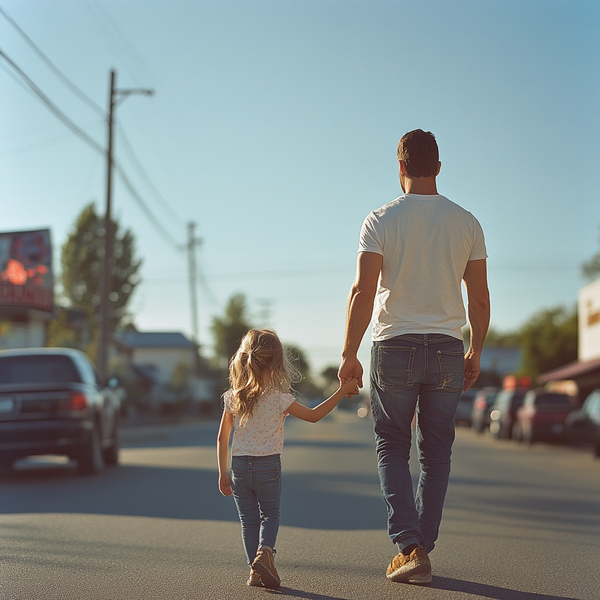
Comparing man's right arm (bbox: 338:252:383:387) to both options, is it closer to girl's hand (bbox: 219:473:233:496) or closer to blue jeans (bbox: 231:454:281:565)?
blue jeans (bbox: 231:454:281:565)

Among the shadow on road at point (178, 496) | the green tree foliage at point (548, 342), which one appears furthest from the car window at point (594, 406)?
the green tree foliage at point (548, 342)

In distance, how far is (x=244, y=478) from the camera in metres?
4.89

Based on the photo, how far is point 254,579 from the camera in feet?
16.0

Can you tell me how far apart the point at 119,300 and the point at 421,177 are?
2335 inches

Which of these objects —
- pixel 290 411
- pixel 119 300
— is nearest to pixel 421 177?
pixel 290 411

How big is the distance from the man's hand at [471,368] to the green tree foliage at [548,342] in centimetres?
5196

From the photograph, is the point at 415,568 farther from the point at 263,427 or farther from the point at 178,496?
the point at 178,496

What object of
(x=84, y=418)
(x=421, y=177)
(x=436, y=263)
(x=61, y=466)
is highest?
(x=421, y=177)

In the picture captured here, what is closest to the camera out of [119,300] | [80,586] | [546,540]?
[80,586]

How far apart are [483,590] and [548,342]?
176ft

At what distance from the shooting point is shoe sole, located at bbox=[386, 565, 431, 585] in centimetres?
478

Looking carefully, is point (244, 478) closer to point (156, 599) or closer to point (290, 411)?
point (290, 411)

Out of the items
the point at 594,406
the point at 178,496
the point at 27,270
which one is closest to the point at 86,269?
the point at 27,270

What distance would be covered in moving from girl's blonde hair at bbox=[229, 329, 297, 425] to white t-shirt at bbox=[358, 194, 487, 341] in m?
0.55
